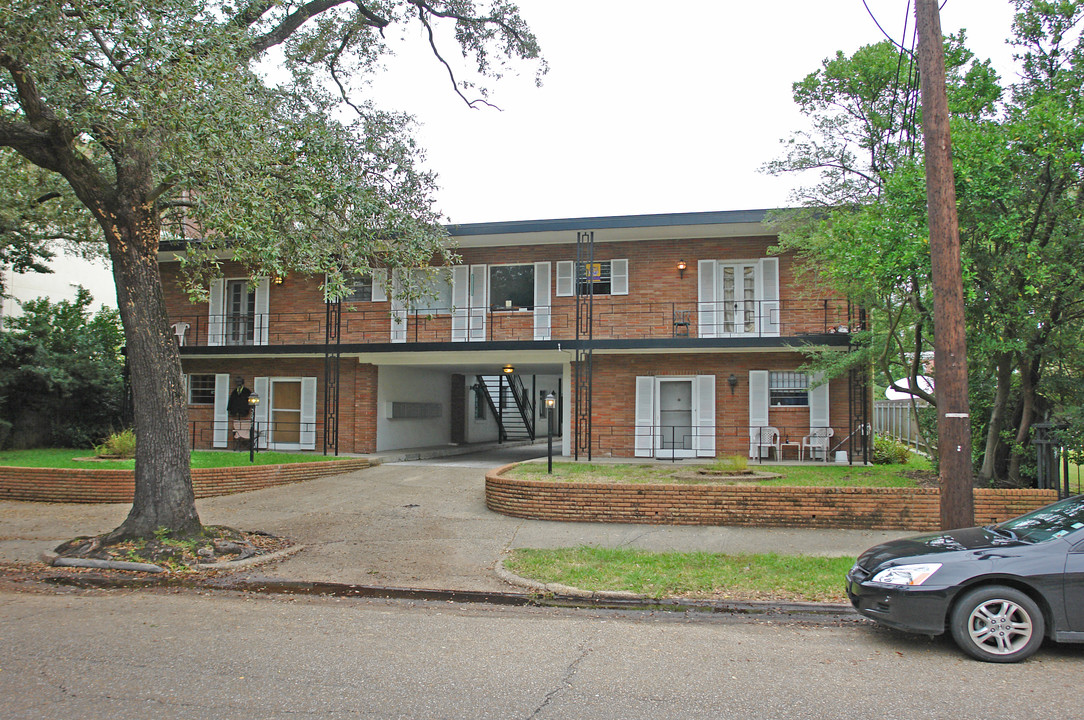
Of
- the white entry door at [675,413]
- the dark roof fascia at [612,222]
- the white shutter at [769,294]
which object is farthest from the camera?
the white entry door at [675,413]

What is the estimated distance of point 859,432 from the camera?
16.7m

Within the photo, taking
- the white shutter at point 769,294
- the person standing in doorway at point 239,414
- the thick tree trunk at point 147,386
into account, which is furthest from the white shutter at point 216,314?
the white shutter at point 769,294

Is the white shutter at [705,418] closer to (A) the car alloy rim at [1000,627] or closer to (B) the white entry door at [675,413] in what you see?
(B) the white entry door at [675,413]

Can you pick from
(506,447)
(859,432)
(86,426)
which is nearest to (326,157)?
(859,432)

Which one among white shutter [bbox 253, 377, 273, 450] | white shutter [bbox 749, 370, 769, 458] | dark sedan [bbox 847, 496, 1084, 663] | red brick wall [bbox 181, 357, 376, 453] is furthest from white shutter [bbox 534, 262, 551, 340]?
dark sedan [bbox 847, 496, 1084, 663]

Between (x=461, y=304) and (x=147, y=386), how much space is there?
10.7 meters

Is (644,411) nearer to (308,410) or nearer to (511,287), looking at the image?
(511,287)

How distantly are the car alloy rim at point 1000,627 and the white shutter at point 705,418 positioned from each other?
11860mm

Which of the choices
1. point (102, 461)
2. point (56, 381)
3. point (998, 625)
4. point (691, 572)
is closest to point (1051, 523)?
point (998, 625)

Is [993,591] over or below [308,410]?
below

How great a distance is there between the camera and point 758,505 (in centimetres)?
1052

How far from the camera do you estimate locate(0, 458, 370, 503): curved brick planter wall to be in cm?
1312

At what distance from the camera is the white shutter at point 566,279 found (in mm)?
18641

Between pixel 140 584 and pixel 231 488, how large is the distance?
606 cm
